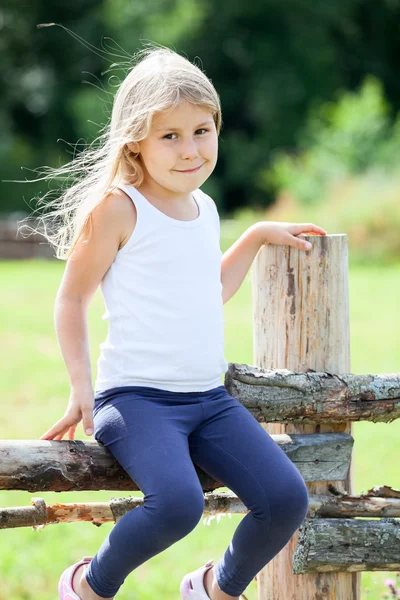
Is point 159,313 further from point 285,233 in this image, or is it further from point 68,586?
point 68,586

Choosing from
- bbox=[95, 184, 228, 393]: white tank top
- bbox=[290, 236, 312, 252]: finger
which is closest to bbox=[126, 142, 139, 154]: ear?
bbox=[95, 184, 228, 393]: white tank top

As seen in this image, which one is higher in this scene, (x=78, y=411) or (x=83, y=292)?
(x=83, y=292)

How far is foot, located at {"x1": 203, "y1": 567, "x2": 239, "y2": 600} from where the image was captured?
258 cm

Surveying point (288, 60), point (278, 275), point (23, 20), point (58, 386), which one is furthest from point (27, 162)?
point (278, 275)

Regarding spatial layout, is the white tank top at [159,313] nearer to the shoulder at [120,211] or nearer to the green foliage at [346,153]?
the shoulder at [120,211]

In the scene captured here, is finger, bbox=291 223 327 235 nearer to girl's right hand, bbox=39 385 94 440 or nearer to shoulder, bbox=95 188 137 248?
shoulder, bbox=95 188 137 248

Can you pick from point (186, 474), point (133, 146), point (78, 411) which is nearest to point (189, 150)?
point (133, 146)

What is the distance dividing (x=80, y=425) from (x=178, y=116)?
376 centimetres

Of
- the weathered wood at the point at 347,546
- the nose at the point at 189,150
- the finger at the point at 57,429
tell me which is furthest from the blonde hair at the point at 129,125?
the weathered wood at the point at 347,546

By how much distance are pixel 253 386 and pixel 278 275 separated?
39 cm

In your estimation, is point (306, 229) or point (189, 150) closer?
point (189, 150)

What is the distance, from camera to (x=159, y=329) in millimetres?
2549

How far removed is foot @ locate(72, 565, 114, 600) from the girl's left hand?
3.78ft

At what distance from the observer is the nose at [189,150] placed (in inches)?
102
